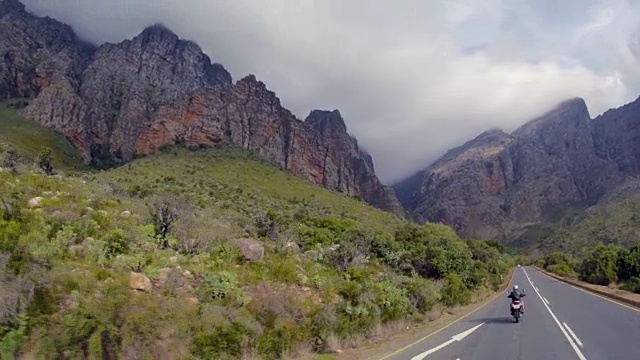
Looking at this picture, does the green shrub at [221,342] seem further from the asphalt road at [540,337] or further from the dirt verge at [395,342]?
the asphalt road at [540,337]

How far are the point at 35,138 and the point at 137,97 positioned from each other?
1528 inches

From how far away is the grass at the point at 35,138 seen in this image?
72250mm

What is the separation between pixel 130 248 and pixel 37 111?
92.0 meters

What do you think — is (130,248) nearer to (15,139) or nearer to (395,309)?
(395,309)

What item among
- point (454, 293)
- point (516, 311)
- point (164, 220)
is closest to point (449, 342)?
Result: point (516, 311)

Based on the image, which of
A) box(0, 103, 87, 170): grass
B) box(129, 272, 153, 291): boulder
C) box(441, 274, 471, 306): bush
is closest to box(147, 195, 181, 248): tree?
box(129, 272, 153, 291): boulder

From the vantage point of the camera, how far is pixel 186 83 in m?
136

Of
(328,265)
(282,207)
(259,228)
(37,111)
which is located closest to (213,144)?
(37,111)

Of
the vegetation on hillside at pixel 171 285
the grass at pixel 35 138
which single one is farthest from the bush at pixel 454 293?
the grass at pixel 35 138

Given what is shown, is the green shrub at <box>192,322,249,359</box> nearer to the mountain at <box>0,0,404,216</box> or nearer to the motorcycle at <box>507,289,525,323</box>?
the motorcycle at <box>507,289,525,323</box>

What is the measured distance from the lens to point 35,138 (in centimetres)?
7956

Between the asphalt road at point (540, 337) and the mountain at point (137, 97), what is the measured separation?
86442 millimetres

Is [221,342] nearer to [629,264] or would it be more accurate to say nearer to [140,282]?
[140,282]

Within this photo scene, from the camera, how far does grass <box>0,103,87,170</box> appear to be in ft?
237
